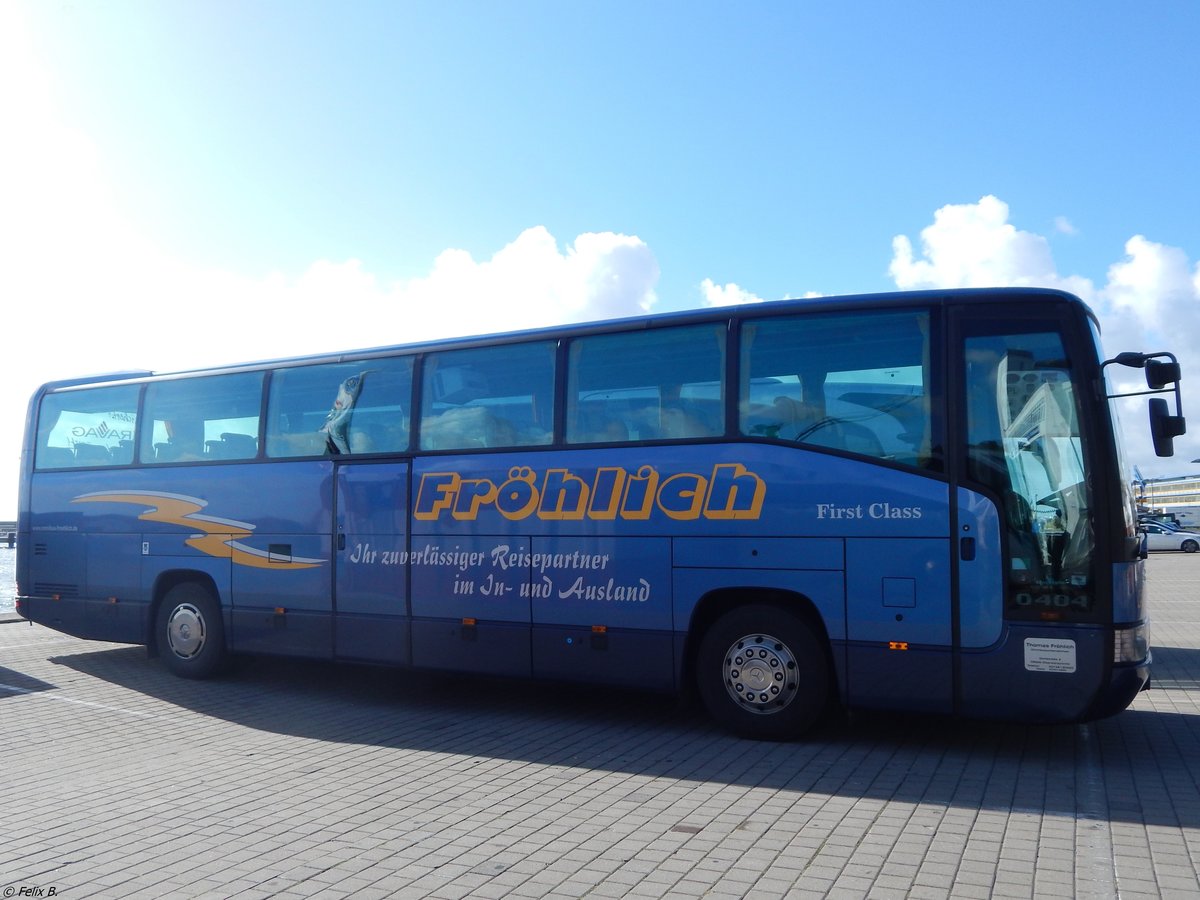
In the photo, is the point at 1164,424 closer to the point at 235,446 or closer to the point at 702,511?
the point at 702,511

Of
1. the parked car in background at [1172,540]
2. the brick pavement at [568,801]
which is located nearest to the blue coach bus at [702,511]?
the brick pavement at [568,801]

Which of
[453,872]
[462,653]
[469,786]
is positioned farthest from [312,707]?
[453,872]

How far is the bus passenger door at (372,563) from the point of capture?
33.7 ft

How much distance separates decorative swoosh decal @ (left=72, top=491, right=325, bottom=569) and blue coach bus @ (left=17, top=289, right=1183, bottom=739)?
0.03 m

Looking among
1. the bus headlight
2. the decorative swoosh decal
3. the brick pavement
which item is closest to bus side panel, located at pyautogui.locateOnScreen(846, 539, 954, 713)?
the brick pavement

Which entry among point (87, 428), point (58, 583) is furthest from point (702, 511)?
point (58, 583)

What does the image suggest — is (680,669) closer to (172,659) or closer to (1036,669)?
(1036,669)

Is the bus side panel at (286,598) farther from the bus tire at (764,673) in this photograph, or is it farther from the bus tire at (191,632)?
the bus tire at (764,673)

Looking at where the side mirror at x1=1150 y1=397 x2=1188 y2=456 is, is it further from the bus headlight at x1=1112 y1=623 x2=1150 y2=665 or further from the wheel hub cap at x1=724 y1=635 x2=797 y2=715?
the wheel hub cap at x1=724 y1=635 x2=797 y2=715

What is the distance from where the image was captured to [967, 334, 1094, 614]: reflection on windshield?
742 centimetres

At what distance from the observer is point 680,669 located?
8688 millimetres

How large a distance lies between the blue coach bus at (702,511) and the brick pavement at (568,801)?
584 mm

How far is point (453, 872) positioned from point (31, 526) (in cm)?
1032

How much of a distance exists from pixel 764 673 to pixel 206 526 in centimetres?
646
